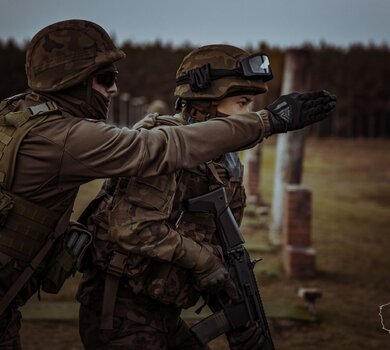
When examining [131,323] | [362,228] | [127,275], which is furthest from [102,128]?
[362,228]

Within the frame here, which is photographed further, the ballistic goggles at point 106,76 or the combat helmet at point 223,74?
the combat helmet at point 223,74

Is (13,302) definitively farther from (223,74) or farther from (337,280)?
(337,280)

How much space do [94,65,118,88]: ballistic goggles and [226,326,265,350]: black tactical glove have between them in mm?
1268

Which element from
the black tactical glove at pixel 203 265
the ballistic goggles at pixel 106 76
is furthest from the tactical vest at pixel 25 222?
the black tactical glove at pixel 203 265

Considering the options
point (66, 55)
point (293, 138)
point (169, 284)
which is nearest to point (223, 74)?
point (66, 55)

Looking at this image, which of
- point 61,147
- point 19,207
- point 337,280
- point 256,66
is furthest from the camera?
point 337,280

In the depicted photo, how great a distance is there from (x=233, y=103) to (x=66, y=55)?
0.85 meters

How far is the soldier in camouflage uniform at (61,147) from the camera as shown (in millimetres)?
2900

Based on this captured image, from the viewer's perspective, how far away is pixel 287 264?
884 cm

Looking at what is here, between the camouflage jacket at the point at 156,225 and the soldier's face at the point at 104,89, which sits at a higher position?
the soldier's face at the point at 104,89

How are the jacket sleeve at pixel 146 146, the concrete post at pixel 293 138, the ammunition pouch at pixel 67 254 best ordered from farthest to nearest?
the concrete post at pixel 293 138
the ammunition pouch at pixel 67 254
the jacket sleeve at pixel 146 146

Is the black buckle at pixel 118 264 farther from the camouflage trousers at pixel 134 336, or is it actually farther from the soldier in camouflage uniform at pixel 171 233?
the camouflage trousers at pixel 134 336

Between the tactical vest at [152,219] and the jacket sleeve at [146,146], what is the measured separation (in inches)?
6.5

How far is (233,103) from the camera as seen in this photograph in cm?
346
